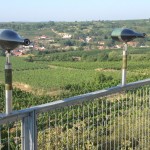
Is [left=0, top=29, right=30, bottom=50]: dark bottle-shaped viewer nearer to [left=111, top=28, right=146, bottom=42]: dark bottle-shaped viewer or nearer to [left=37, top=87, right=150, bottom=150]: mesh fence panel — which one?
[left=37, top=87, right=150, bottom=150]: mesh fence panel

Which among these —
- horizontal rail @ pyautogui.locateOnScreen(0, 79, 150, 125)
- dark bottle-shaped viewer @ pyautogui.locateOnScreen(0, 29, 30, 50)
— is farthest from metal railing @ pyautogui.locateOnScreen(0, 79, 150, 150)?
dark bottle-shaped viewer @ pyautogui.locateOnScreen(0, 29, 30, 50)

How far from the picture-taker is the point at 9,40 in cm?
168

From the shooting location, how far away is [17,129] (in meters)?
1.78

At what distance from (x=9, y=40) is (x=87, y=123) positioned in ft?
2.50

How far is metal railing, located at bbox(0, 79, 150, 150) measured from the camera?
181 cm

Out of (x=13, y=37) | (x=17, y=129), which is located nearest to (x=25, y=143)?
(x=17, y=129)

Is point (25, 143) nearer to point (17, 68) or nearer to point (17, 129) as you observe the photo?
point (17, 129)

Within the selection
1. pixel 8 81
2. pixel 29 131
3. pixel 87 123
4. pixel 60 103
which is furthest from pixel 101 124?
pixel 8 81

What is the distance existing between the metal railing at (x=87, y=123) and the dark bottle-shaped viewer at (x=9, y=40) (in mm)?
305

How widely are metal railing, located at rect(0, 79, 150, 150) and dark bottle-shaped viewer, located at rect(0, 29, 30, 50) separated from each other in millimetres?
305

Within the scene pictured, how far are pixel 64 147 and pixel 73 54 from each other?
6269cm

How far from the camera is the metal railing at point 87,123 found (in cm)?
181

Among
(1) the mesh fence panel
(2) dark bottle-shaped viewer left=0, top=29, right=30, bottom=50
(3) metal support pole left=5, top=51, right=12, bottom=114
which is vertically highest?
(2) dark bottle-shaped viewer left=0, top=29, right=30, bottom=50

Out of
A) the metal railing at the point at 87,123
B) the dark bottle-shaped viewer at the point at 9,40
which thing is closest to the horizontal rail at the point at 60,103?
the metal railing at the point at 87,123
